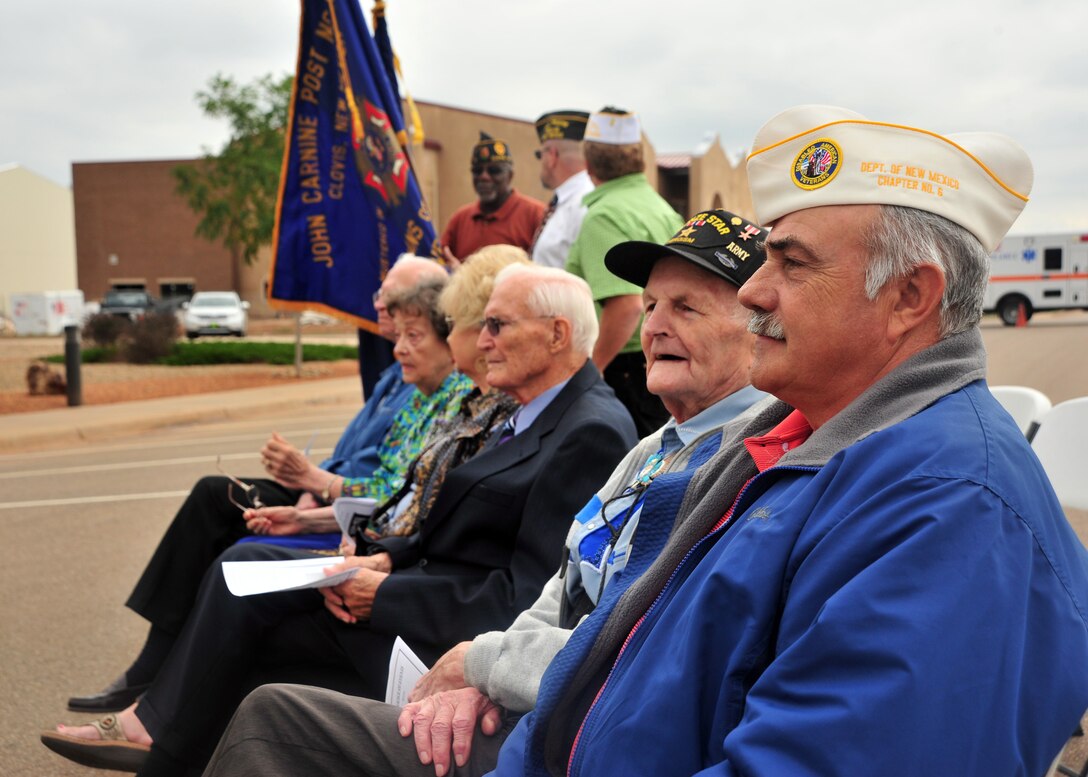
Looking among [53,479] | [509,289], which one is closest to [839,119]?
[509,289]

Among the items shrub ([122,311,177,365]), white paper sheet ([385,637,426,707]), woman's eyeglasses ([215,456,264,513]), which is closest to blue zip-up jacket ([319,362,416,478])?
woman's eyeglasses ([215,456,264,513])

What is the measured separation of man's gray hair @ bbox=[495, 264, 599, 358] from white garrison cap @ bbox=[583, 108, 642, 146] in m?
1.46

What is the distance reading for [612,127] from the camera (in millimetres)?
4566

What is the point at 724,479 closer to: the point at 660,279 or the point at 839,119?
the point at 839,119

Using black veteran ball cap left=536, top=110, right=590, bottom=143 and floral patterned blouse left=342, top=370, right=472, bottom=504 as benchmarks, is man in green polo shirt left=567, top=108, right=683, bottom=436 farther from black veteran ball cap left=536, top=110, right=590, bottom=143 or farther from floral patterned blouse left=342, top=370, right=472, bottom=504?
black veteran ball cap left=536, top=110, right=590, bottom=143

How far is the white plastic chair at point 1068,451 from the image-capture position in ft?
10.9

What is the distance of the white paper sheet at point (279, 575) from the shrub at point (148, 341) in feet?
65.7

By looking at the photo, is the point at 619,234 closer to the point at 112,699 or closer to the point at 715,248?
the point at 715,248

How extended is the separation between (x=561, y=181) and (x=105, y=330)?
21.2 metres

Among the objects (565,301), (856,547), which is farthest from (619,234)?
(856,547)

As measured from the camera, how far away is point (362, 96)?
601cm

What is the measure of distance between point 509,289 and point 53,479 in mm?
7527

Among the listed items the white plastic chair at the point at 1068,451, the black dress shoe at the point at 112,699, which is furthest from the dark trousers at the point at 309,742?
the white plastic chair at the point at 1068,451

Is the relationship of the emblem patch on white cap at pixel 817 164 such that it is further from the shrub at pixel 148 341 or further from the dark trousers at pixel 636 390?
the shrub at pixel 148 341
